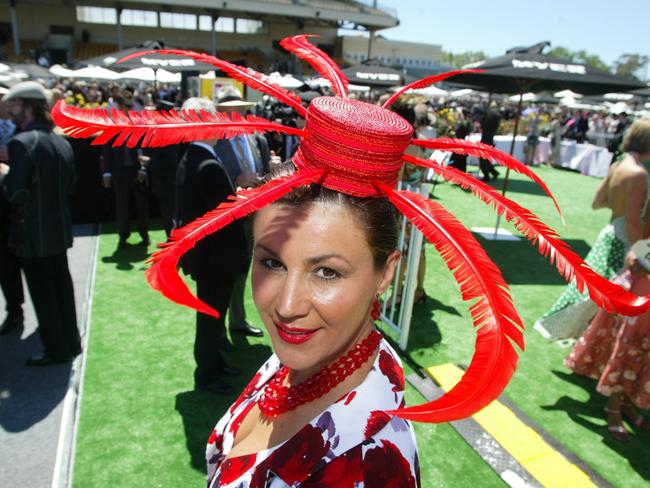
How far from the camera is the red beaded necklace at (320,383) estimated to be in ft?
4.04

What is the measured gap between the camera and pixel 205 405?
11.6 ft

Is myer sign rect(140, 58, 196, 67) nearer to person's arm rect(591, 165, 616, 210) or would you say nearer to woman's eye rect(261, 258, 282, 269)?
person's arm rect(591, 165, 616, 210)

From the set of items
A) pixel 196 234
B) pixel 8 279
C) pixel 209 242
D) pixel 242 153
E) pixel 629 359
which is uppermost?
pixel 196 234

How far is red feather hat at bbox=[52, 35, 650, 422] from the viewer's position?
87cm

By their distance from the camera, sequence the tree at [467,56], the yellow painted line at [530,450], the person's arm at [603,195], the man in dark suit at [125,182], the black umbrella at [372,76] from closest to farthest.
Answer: the yellow painted line at [530,450] < the person's arm at [603,195] < the man in dark suit at [125,182] < the black umbrella at [372,76] < the tree at [467,56]

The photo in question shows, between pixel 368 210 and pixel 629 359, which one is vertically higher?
pixel 368 210

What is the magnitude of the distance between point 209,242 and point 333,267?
230 centimetres

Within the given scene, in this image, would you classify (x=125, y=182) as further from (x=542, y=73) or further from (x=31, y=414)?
(x=542, y=73)

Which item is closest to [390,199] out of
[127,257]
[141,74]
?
[127,257]

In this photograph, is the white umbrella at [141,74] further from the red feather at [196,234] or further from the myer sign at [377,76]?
the red feather at [196,234]

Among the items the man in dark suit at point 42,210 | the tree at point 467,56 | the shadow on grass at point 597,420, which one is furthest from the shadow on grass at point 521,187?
the tree at point 467,56

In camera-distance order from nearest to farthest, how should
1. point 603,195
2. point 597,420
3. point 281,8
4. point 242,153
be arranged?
point 597,420
point 603,195
point 242,153
point 281,8

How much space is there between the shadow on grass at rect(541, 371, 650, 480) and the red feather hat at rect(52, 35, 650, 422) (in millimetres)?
3075

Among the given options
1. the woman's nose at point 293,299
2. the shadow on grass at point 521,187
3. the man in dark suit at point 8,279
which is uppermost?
the woman's nose at point 293,299
